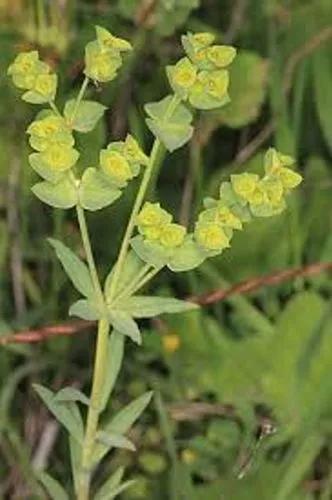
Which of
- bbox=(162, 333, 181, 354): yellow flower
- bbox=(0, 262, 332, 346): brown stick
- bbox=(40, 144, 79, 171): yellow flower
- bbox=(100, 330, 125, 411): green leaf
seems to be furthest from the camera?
bbox=(162, 333, 181, 354): yellow flower

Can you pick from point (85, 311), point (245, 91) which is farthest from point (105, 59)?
point (245, 91)

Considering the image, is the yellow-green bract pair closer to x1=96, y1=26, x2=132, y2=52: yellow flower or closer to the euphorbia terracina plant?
the euphorbia terracina plant

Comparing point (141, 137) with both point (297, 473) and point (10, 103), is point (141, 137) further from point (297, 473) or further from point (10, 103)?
point (297, 473)

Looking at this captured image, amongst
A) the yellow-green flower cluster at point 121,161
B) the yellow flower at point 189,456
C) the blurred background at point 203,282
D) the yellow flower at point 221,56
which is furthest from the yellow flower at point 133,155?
the yellow flower at point 189,456

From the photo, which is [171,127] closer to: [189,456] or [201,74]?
[201,74]

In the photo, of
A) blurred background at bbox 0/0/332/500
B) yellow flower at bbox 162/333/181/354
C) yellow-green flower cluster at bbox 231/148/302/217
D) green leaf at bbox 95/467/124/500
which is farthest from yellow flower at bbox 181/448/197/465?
yellow-green flower cluster at bbox 231/148/302/217

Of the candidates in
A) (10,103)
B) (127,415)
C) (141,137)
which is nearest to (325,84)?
(141,137)

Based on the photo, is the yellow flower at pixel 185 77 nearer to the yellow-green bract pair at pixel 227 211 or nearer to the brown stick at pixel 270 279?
the yellow-green bract pair at pixel 227 211
